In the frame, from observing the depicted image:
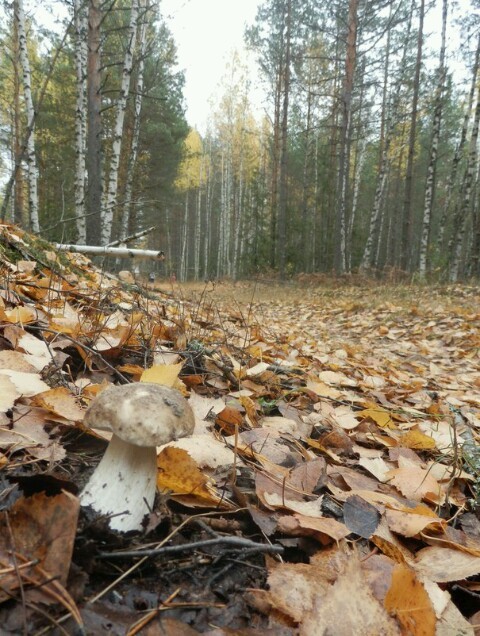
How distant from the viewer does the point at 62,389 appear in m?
1.13

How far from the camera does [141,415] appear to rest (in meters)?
0.75

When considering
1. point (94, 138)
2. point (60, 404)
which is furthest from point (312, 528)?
point (94, 138)

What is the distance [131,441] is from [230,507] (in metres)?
0.39

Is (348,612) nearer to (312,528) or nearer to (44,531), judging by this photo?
(312,528)

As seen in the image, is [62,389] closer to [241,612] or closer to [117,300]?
[241,612]

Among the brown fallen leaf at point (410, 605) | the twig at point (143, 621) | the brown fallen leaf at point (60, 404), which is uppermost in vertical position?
the brown fallen leaf at point (60, 404)

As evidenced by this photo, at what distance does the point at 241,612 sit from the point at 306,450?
786 millimetres

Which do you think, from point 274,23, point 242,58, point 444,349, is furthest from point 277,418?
point 242,58

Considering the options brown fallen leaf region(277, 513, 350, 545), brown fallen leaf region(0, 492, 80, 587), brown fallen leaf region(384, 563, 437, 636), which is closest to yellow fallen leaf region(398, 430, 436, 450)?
brown fallen leaf region(277, 513, 350, 545)

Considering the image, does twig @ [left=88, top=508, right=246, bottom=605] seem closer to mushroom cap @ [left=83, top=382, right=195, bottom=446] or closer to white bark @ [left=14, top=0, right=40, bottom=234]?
mushroom cap @ [left=83, top=382, right=195, bottom=446]

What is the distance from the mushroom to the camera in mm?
750

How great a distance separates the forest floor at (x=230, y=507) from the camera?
2.18ft

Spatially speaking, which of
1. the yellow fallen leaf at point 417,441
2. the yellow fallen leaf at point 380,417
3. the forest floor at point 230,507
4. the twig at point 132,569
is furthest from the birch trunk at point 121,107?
the twig at point 132,569

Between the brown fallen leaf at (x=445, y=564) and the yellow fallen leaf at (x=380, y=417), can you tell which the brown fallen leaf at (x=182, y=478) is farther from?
the yellow fallen leaf at (x=380, y=417)
